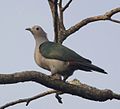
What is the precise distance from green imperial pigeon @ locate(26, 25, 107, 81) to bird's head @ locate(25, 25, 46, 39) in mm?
638

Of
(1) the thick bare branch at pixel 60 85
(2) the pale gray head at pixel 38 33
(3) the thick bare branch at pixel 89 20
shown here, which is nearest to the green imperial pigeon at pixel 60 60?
(3) the thick bare branch at pixel 89 20

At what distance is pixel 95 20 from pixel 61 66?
119cm

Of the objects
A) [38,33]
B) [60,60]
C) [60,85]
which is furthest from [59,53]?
[60,85]

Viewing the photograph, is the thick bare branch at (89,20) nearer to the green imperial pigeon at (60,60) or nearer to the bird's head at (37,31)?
the green imperial pigeon at (60,60)

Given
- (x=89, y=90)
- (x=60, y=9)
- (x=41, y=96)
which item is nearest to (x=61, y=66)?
(x=41, y=96)

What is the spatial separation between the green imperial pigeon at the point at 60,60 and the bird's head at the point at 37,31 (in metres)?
0.64

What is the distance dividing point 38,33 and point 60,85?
10.7 feet

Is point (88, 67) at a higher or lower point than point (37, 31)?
lower

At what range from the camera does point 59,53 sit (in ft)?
24.1

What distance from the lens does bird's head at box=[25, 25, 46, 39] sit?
8.44 m

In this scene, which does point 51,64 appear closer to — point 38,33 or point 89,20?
point 89,20

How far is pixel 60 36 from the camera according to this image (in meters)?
7.49

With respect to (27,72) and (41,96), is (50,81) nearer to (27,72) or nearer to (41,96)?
(27,72)

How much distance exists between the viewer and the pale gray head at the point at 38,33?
8.43m
